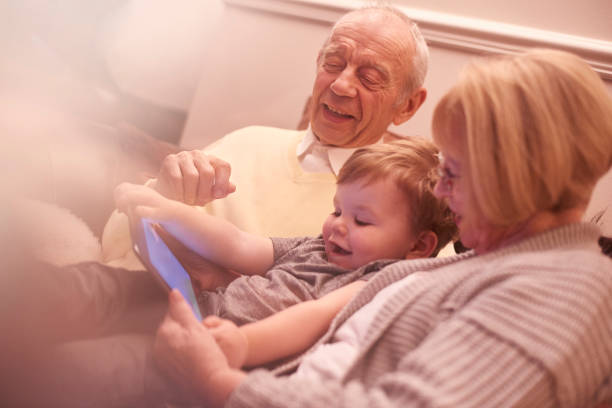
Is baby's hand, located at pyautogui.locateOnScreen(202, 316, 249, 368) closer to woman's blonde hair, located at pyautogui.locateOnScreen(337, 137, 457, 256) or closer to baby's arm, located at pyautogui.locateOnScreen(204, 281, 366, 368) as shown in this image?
baby's arm, located at pyautogui.locateOnScreen(204, 281, 366, 368)

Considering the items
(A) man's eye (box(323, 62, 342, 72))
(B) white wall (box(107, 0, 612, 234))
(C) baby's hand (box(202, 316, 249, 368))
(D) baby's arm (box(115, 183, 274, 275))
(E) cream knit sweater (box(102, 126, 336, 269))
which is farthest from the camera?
(B) white wall (box(107, 0, 612, 234))

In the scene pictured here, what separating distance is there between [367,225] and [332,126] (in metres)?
0.34

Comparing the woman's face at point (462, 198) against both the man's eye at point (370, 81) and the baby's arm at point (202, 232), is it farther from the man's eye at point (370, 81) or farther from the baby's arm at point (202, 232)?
the man's eye at point (370, 81)

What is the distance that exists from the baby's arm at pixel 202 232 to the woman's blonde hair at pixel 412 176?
156 mm

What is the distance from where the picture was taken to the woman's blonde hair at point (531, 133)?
1.74 feet

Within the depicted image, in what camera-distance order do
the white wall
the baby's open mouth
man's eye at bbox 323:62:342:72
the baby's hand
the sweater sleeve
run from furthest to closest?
the white wall < man's eye at bbox 323:62:342:72 < the baby's open mouth < the baby's hand < the sweater sleeve

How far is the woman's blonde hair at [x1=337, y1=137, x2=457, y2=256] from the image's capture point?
81 centimetres

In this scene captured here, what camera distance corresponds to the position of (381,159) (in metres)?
0.82

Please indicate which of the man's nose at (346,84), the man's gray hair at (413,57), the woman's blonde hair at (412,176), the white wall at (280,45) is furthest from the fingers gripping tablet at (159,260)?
the man's gray hair at (413,57)

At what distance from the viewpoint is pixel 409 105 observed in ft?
3.94

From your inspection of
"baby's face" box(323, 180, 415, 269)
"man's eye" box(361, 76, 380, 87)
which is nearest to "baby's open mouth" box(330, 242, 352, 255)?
"baby's face" box(323, 180, 415, 269)

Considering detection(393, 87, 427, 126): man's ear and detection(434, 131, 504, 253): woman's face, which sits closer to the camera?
detection(434, 131, 504, 253): woman's face

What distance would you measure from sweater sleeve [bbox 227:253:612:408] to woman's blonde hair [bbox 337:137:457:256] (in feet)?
0.99

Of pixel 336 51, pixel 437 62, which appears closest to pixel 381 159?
pixel 336 51
